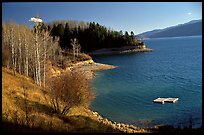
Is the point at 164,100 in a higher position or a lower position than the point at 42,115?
lower

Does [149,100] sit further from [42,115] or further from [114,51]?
[114,51]

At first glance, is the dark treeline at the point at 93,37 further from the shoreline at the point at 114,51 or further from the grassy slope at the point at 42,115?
the grassy slope at the point at 42,115

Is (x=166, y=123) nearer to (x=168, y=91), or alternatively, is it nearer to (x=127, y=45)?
(x=168, y=91)

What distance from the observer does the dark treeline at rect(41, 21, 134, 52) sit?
146 m

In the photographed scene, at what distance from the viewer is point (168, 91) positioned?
152 feet

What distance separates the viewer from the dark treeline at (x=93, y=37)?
14588cm

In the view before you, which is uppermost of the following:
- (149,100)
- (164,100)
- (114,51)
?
(114,51)

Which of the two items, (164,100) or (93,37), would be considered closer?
(164,100)

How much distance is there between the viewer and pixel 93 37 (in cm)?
14812

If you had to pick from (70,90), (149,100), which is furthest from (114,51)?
(70,90)

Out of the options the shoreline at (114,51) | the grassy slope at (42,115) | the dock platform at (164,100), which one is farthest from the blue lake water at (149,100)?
the shoreline at (114,51)

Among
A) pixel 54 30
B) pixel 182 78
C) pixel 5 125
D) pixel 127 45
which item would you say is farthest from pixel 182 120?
pixel 54 30

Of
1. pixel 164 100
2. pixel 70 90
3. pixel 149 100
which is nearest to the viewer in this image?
pixel 70 90

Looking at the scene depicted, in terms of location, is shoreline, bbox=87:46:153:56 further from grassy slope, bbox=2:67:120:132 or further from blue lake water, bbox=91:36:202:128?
grassy slope, bbox=2:67:120:132
